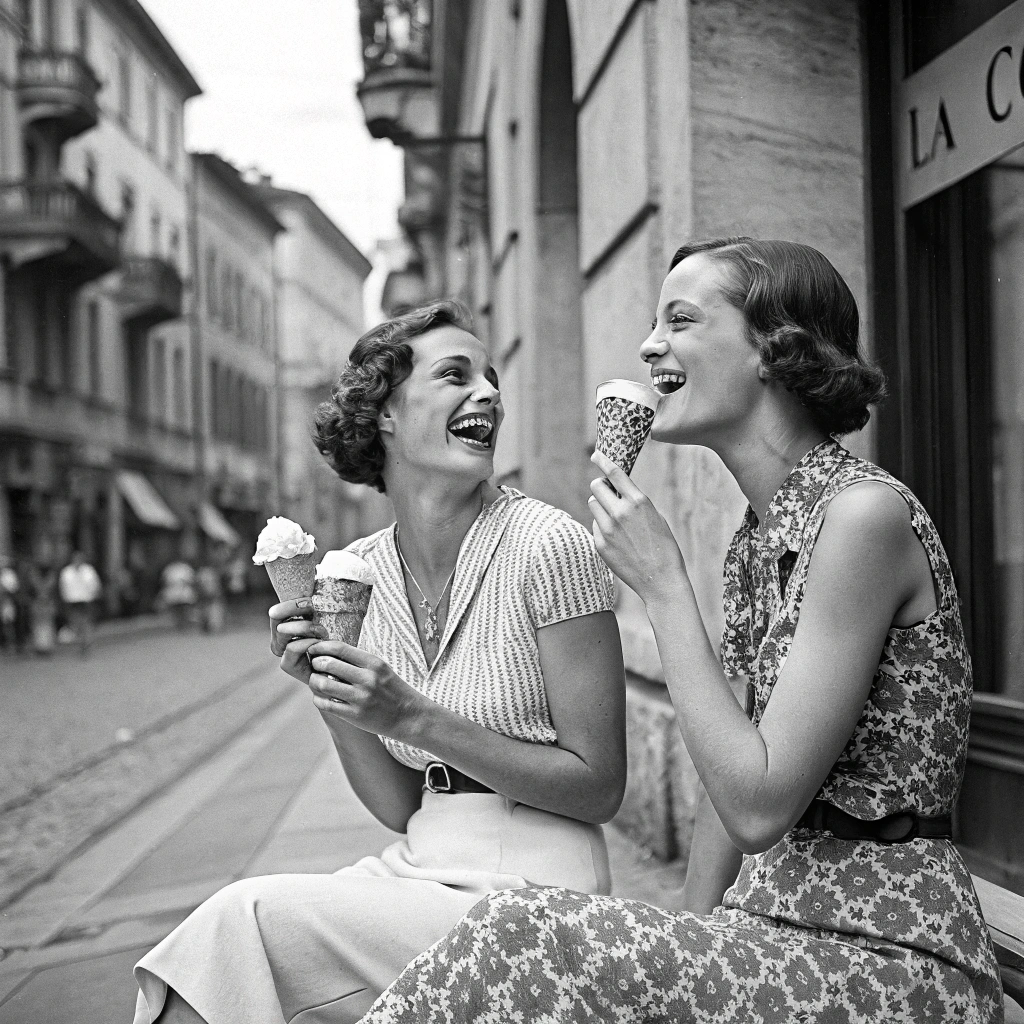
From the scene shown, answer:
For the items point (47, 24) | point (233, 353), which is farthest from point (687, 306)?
point (233, 353)

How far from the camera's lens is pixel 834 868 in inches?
68.9

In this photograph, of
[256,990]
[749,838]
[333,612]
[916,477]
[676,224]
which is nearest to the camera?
[749,838]

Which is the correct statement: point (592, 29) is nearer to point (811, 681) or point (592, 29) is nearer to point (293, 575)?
point (293, 575)

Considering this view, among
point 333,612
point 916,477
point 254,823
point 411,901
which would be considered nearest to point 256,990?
point 411,901

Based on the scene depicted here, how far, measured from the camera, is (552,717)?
2.29 metres

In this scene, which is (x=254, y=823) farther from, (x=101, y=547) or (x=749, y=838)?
(x=101, y=547)

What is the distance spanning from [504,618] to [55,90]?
29349 mm

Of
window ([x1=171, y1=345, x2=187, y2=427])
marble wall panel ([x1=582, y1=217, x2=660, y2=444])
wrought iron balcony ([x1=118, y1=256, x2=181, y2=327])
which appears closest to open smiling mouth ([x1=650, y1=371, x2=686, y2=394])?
marble wall panel ([x1=582, y1=217, x2=660, y2=444])

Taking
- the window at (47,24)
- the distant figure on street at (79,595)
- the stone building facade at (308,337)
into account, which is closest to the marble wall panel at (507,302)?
the distant figure on street at (79,595)

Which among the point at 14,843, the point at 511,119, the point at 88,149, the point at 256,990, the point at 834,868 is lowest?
Answer: the point at 14,843

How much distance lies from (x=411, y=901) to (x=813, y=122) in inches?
105

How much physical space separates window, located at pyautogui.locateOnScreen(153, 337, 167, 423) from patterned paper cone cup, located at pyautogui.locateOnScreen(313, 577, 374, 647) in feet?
120

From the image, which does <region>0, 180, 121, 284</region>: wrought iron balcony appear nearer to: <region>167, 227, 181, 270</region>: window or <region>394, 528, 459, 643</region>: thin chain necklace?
<region>167, 227, 181, 270</region>: window

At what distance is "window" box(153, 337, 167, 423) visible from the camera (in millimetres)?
37719
